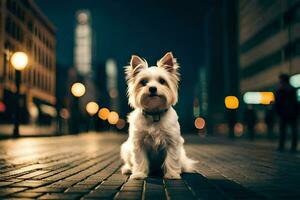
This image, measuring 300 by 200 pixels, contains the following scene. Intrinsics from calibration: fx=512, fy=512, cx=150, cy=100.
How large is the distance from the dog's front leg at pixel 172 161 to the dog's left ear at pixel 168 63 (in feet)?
3.13

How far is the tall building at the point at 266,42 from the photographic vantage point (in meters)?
55.6

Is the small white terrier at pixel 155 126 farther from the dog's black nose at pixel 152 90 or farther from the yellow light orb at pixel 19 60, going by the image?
the yellow light orb at pixel 19 60

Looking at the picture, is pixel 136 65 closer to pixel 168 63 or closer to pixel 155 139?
pixel 168 63

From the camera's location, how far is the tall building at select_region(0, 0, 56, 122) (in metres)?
59.0

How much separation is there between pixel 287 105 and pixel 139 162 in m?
8.62

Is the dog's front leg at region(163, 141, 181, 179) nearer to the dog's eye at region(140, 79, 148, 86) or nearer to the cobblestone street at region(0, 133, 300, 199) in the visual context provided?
the cobblestone street at region(0, 133, 300, 199)

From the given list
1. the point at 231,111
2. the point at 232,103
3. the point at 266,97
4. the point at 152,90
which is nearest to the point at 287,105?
the point at 152,90

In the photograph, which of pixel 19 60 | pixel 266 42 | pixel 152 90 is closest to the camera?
pixel 152 90

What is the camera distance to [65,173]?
7605 mm

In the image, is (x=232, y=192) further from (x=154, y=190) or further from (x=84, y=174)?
(x=84, y=174)

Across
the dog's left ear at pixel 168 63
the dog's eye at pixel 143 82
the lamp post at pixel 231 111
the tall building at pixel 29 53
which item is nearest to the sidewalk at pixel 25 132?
the tall building at pixel 29 53

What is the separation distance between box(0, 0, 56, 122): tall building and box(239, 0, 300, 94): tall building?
3035cm

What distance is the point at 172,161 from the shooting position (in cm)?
671

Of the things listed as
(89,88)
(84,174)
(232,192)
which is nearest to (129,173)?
(84,174)
